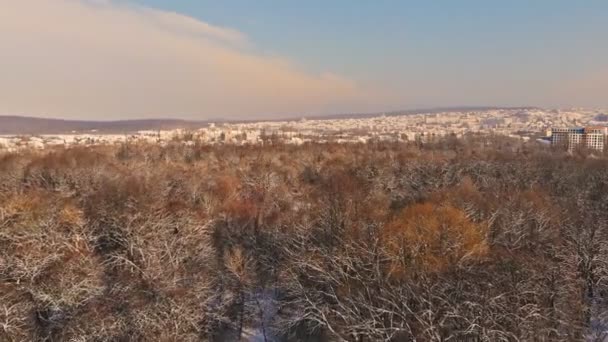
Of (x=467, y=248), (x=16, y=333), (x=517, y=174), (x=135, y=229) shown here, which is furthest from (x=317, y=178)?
(x=16, y=333)

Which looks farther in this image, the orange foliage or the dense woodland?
the orange foliage

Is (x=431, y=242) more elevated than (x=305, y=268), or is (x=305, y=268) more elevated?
(x=431, y=242)

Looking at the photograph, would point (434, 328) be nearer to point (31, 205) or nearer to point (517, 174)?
point (31, 205)

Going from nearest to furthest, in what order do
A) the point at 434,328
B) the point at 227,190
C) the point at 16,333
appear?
the point at 434,328, the point at 16,333, the point at 227,190

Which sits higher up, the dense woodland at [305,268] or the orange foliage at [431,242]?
the orange foliage at [431,242]

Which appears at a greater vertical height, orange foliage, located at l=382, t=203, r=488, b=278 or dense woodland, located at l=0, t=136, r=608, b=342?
orange foliage, located at l=382, t=203, r=488, b=278
